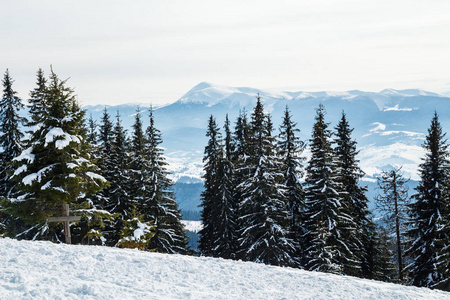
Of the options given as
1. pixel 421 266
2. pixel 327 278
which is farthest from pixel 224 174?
pixel 327 278

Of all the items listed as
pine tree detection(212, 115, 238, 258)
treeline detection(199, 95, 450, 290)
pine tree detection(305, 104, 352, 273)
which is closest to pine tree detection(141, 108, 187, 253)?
pine tree detection(212, 115, 238, 258)

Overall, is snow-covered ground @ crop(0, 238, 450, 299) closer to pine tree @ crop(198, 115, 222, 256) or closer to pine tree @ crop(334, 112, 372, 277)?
pine tree @ crop(334, 112, 372, 277)

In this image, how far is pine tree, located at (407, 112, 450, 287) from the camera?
86.6 feet

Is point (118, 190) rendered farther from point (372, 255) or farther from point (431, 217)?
point (431, 217)

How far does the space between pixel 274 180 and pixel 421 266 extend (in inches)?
462

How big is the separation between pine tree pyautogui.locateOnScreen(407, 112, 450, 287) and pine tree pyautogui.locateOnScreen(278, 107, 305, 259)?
8.19 metres

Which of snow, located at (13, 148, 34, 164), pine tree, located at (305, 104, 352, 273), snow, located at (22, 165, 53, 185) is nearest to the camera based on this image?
snow, located at (22, 165, 53, 185)

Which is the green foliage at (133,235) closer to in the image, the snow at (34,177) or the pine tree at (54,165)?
the pine tree at (54,165)

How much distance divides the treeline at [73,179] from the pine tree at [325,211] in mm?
11086

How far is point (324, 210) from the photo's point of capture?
92.5ft

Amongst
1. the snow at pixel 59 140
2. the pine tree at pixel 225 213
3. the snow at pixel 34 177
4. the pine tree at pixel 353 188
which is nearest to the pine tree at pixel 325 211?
the pine tree at pixel 353 188

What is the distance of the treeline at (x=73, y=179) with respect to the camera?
1917 centimetres

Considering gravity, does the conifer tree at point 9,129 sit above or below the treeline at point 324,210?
above

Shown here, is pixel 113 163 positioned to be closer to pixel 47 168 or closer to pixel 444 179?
pixel 47 168
